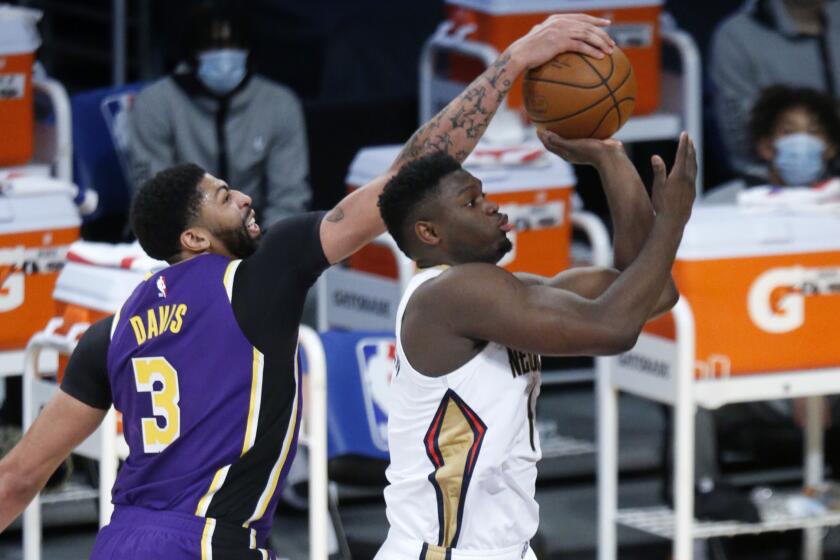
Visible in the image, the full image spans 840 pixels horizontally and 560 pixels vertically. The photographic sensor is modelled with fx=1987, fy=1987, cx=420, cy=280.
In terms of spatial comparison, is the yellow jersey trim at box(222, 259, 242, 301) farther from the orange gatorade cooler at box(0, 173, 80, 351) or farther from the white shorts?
the orange gatorade cooler at box(0, 173, 80, 351)

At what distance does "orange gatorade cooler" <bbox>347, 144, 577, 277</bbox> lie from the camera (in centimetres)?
705

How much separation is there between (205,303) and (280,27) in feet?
17.2

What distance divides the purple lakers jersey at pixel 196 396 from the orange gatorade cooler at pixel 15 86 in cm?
328

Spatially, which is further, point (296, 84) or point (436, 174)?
point (296, 84)

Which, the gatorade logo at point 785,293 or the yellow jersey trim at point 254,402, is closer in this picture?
the yellow jersey trim at point 254,402

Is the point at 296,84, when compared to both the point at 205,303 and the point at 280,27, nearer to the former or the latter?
the point at 280,27

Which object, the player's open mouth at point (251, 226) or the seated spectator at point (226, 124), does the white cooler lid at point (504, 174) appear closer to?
the seated spectator at point (226, 124)

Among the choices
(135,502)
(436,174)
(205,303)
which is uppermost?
(436,174)

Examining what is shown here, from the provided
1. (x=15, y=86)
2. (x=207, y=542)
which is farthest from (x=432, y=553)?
(x=15, y=86)

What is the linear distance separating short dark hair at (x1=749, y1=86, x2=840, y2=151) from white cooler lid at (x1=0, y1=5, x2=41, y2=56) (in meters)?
2.78

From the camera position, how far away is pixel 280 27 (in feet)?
30.7

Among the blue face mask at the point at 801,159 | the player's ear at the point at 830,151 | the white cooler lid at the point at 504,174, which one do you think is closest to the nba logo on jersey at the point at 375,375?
the white cooler lid at the point at 504,174

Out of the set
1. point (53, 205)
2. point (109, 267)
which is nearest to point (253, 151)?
point (53, 205)

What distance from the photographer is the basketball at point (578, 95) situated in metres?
4.40
